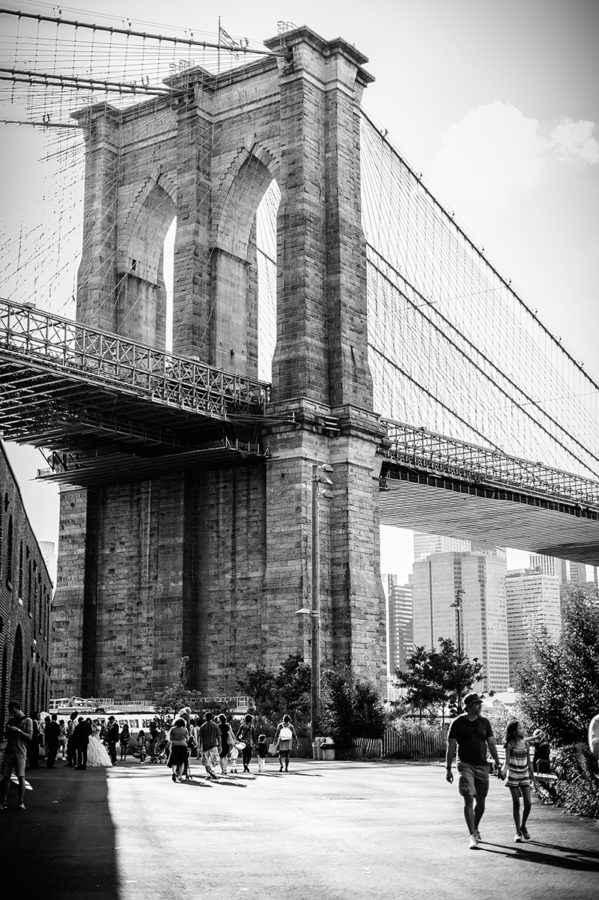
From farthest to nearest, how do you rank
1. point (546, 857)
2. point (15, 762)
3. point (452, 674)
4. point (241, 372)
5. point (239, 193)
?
point (452, 674) < point (239, 193) < point (241, 372) < point (15, 762) < point (546, 857)

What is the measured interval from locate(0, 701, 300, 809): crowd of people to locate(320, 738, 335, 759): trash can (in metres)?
1.68

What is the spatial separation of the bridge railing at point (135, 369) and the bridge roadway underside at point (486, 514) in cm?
1139

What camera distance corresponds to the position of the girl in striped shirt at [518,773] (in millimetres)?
13844

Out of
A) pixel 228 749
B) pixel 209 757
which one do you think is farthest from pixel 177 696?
pixel 209 757

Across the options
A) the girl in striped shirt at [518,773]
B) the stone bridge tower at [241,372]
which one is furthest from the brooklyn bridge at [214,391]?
the girl in striped shirt at [518,773]

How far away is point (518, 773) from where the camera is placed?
14344 mm

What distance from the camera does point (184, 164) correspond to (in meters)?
59.4

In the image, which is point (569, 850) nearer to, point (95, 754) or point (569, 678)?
point (569, 678)

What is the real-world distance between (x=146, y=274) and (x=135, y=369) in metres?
17.7

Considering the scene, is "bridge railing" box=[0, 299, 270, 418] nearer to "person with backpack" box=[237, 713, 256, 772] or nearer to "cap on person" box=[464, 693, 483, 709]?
"person with backpack" box=[237, 713, 256, 772]

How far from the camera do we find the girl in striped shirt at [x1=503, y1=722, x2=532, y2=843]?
1384cm

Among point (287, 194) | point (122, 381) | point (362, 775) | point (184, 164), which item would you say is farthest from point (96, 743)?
point (184, 164)

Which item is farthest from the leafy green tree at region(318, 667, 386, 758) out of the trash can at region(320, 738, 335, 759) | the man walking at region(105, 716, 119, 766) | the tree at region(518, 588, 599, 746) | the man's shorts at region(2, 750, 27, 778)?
the man's shorts at region(2, 750, 27, 778)

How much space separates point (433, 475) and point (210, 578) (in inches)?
694
